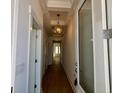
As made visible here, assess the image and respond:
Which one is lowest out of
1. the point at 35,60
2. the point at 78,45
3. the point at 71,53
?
the point at 35,60

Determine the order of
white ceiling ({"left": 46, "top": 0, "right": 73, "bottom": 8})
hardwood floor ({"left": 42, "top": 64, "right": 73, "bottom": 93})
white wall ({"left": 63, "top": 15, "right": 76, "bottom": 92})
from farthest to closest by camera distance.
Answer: hardwood floor ({"left": 42, "top": 64, "right": 73, "bottom": 93}) → white ceiling ({"left": 46, "top": 0, "right": 73, "bottom": 8}) → white wall ({"left": 63, "top": 15, "right": 76, "bottom": 92})

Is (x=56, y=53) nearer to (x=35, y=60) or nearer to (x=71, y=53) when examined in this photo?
(x=71, y=53)

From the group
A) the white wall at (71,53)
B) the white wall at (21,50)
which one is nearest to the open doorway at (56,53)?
the white wall at (71,53)

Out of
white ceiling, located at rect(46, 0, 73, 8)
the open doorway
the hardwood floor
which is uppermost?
white ceiling, located at rect(46, 0, 73, 8)

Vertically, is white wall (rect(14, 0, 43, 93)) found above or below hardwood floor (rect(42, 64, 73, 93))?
above

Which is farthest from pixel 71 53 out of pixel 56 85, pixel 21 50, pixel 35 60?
pixel 21 50

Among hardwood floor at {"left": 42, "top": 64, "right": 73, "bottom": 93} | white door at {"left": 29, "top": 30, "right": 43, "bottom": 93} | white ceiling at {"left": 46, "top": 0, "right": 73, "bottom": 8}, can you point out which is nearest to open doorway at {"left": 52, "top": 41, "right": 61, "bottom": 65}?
hardwood floor at {"left": 42, "top": 64, "right": 73, "bottom": 93}

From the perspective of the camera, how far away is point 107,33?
125 centimetres

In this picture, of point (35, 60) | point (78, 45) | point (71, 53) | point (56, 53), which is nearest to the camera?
point (78, 45)

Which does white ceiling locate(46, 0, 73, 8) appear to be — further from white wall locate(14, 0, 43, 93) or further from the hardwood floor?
the hardwood floor

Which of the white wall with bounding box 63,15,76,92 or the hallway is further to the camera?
the white wall with bounding box 63,15,76,92
